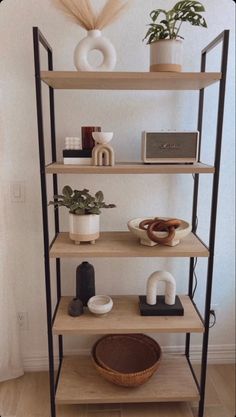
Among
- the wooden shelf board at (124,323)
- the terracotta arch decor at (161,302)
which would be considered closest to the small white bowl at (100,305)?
the wooden shelf board at (124,323)

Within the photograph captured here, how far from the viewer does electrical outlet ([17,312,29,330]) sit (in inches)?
74.7

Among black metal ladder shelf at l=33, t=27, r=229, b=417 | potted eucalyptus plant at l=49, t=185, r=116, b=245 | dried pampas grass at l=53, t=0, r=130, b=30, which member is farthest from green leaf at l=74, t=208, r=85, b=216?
dried pampas grass at l=53, t=0, r=130, b=30

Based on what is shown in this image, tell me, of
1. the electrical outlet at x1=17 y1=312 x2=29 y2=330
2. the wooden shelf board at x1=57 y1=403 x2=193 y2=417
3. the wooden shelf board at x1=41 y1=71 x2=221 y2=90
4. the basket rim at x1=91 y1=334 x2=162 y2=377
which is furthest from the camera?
the electrical outlet at x1=17 y1=312 x2=29 y2=330

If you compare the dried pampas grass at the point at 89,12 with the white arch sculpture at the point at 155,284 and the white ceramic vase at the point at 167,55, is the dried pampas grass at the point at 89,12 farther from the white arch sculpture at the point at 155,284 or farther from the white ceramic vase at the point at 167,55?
the white arch sculpture at the point at 155,284

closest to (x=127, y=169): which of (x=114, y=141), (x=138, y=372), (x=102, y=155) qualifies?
(x=102, y=155)

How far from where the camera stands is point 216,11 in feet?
5.32

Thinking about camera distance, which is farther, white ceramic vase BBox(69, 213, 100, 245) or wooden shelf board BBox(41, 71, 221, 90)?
white ceramic vase BBox(69, 213, 100, 245)

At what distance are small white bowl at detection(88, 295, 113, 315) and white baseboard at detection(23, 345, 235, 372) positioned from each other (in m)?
0.49

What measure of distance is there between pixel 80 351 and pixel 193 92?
161 centimetres

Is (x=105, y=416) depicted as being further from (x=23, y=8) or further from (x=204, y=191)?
(x=23, y=8)

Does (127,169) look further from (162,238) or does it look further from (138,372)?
(138,372)

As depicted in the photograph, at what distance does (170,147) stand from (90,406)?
4.54ft

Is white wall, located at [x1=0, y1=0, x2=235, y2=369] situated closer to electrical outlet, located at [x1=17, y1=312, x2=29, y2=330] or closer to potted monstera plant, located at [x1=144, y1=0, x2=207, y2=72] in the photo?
electrical outlet, located at [x1=17, y1=312, x2=29, y2=330]

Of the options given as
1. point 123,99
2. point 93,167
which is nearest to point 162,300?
point 93,167
